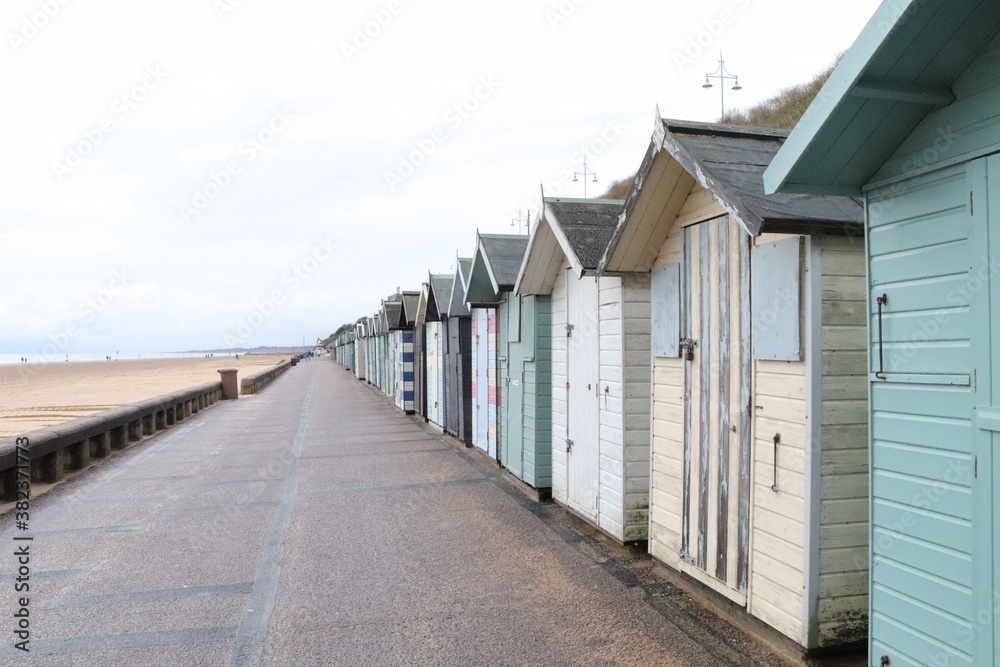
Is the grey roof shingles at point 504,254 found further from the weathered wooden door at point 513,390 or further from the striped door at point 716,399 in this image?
the striped door at point 716,399

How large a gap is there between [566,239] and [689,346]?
2058mm

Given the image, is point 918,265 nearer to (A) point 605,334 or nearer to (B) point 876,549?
(B) point 876,549

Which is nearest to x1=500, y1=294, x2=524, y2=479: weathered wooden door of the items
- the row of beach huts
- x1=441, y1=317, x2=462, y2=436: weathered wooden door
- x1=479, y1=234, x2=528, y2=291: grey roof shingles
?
x1=479, y1=234, x2=528, y2=291: grey roof shingles

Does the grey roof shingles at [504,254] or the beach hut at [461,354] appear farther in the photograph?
the beach hut at [461,354]

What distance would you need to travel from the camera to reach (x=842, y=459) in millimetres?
4332

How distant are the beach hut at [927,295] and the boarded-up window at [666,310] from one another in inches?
Answer: 87.4

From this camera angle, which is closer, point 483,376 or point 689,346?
point 689,346

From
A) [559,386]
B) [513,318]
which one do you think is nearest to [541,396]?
[559,386]

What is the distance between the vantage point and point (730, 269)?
5.14 meters

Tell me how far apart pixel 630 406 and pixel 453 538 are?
2195 mm

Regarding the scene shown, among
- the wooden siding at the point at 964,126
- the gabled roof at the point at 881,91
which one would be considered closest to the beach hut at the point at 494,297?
the gabled roof at the point at 881,91

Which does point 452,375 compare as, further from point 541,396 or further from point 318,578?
point 318,578

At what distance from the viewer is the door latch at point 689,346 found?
5.63 meters

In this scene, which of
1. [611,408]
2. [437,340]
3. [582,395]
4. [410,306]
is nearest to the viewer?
[611,408]
